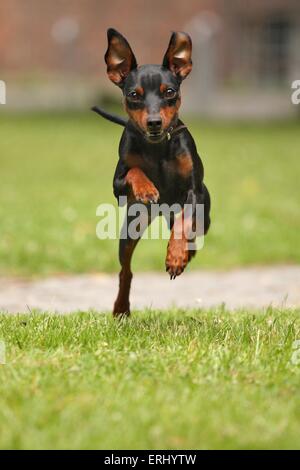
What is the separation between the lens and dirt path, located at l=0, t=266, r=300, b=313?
706 centimetres

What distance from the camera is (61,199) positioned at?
11.8 metres

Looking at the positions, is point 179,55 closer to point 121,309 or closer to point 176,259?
point 176,259

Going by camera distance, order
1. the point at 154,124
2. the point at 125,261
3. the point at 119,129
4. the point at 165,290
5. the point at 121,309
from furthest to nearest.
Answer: the point at 119,129, the point at 165,290, the point at 121,309, the point at 125,261, the point at 154,124

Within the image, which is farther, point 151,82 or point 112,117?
point 112,117

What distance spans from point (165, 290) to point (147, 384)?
3.98 metres

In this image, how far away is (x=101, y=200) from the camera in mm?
11984

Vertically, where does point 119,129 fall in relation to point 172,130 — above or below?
above

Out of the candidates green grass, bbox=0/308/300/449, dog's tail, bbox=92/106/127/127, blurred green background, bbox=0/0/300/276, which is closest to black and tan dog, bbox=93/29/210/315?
dog's tail, bbox=92/106/127/127

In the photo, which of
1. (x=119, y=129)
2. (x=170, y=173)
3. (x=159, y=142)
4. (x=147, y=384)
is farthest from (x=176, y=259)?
(x=119, y=129)

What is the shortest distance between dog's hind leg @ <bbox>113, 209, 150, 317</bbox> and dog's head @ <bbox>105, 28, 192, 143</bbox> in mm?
655

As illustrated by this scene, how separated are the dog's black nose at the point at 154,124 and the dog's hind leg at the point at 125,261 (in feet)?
2.20

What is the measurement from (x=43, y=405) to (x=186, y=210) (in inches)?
54.5

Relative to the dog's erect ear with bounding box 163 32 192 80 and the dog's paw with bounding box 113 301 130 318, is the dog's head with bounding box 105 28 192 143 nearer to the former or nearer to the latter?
the dog's erect ear with bounding box 163 32 192 80

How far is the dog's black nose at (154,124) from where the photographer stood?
430cm
